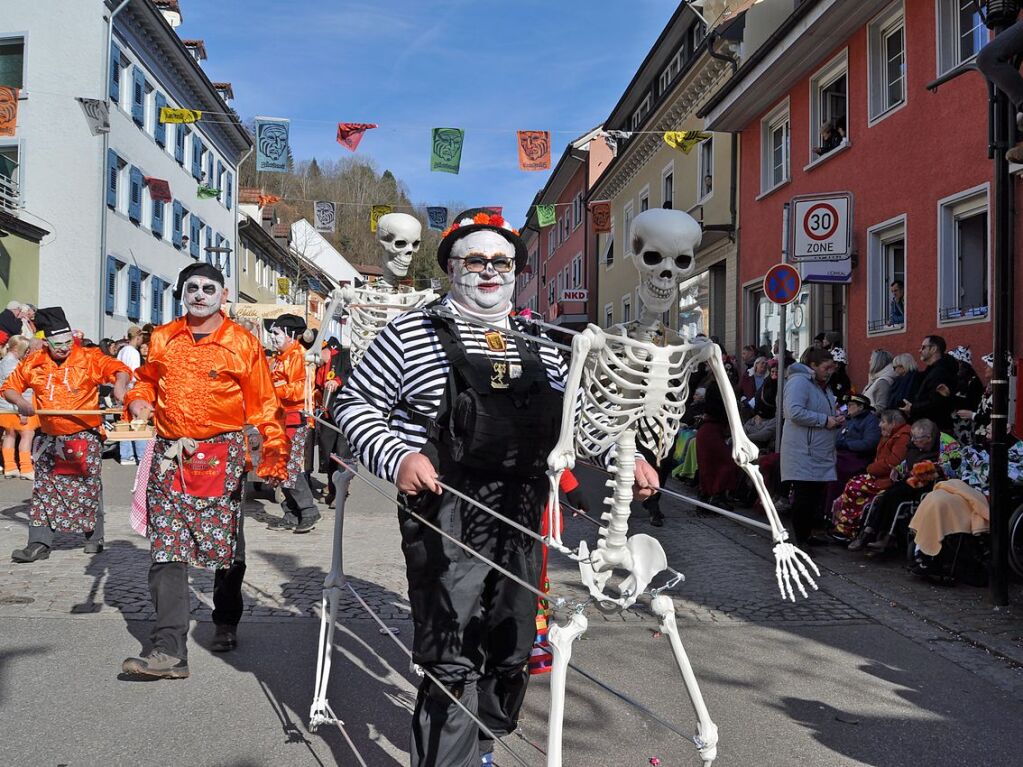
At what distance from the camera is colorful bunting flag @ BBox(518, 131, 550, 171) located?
709 inches

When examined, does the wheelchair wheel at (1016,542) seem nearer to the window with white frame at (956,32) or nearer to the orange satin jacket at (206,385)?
the orange satin jacket at (206,385)

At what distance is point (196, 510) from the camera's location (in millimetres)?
4930

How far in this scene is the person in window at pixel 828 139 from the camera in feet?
51.1

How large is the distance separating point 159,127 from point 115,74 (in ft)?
15.6

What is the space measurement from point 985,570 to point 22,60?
88.6ft

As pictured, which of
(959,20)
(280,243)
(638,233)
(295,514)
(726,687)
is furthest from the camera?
(280,243)

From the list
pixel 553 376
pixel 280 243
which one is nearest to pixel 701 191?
pixel 553 376

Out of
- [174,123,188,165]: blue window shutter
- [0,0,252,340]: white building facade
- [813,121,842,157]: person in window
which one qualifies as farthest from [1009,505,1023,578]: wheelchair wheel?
[174,123,188,165]: blue window shutter

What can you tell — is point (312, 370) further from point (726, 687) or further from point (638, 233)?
point (638, 233)

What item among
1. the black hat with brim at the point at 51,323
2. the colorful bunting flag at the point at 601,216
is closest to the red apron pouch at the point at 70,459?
the black hat with brim at the point at 51,323

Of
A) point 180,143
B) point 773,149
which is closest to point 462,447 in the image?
point 773,149

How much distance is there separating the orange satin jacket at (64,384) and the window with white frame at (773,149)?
1349 cm

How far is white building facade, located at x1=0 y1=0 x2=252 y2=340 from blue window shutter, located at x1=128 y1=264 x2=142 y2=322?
0.12 ft

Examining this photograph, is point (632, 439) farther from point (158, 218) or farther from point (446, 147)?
point (158, 218)
